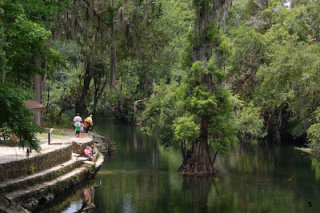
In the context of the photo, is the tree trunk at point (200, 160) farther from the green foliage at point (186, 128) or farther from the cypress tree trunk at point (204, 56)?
the green foliage at point (186, 128)

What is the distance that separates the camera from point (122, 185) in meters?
25.5

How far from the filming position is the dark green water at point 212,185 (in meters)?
21.8

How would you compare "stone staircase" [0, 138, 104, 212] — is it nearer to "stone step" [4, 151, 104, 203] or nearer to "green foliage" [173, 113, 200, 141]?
"stone step" [4, 151, 104, 203]

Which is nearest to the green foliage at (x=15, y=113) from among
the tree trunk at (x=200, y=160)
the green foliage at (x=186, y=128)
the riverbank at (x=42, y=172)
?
the riverbank at (x=42, y=172)

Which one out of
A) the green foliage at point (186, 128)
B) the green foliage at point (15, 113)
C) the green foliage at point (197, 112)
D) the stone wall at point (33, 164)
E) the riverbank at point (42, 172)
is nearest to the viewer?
the green foliage at point (15, 113)

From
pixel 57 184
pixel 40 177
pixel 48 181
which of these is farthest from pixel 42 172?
pixel 57 184

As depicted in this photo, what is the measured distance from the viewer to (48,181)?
21.1 meters

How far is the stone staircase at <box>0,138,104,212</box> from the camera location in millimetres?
17812

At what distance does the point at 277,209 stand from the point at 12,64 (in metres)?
12.1

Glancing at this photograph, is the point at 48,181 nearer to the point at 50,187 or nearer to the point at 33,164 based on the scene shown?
the point at 50,187

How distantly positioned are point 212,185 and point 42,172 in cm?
927

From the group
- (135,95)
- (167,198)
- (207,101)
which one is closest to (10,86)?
(167,198)

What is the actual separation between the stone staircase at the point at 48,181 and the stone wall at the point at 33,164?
0.09m

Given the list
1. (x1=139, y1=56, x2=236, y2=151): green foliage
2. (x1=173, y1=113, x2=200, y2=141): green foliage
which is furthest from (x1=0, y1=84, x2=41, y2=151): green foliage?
(x1=139, y1=56, x2=236, y2=151): green foliage
